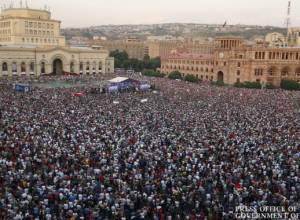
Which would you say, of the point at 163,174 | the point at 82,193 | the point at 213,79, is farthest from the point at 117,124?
the point at 213,79

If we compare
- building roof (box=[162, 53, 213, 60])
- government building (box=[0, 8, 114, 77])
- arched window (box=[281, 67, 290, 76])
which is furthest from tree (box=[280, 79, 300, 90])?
government building (box=[0, 8, 114, 77])

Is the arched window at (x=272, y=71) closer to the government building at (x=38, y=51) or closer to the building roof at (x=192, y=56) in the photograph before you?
the building roof at (x=192, y=56)

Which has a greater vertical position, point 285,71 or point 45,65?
point 285,71

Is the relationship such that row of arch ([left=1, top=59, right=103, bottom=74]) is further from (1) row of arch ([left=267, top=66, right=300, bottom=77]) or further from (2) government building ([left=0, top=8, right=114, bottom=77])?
(1) row of arch ([left=267, top=66, right=300, bottom=77])

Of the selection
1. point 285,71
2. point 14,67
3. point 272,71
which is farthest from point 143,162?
point 14,67

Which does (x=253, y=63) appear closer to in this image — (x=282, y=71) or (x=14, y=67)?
(x=282, y=71)

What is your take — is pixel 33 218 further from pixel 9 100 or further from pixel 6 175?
pixel 9 100

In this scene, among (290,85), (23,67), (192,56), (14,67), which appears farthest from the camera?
(192,56)
